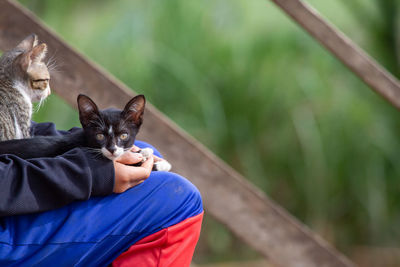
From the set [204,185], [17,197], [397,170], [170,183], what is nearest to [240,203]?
[204,185]

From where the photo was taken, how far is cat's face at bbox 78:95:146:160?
115 cm

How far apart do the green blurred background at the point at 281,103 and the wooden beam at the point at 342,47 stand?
833 millimetres

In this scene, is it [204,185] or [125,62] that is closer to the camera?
[204,185]

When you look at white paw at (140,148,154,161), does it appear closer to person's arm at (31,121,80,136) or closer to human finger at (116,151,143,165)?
human finger at (116,151,143,165)

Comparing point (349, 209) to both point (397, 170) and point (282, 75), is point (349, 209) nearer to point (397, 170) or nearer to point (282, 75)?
point (397, 170)

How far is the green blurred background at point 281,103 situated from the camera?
240cm

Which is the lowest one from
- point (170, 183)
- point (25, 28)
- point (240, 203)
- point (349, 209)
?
point (349, 209)

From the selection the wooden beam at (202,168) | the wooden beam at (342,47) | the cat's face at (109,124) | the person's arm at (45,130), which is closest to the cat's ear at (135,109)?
the cat's face at (109,124)

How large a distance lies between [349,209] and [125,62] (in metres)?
1.25

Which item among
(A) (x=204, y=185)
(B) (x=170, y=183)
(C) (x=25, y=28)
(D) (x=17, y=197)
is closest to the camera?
(D) (x=17, y=197)

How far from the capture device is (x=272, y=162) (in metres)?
2.47

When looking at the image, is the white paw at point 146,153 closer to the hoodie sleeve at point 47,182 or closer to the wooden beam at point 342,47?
the hoodie sleeve at point 47,182

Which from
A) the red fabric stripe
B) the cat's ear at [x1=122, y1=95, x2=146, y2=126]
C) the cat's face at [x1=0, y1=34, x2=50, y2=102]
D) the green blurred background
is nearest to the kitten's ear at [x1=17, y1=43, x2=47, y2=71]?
the cat's face at [x1=0, y1=34, x2=50, y2=102]

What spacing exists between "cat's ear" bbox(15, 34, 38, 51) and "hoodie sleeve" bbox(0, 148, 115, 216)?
17.0 inches
